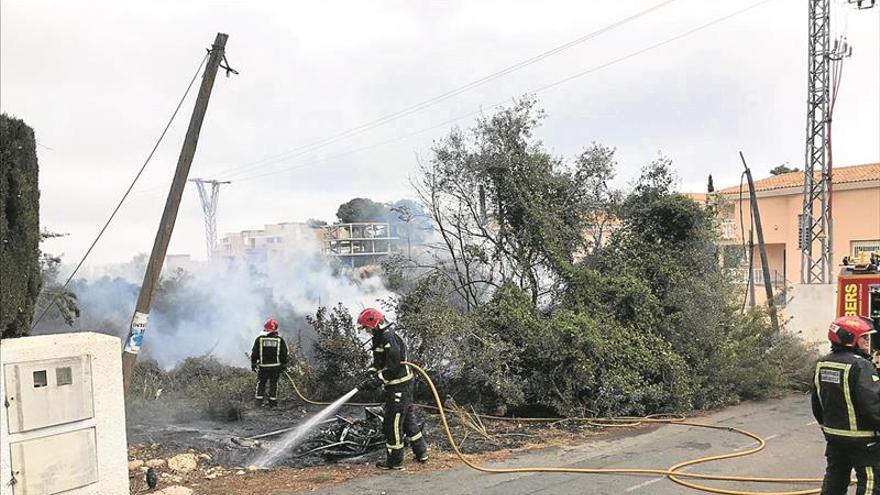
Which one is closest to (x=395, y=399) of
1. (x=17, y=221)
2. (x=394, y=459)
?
(x=394, y=459)

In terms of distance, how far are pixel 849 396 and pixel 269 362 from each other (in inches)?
365

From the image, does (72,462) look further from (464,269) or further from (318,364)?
(464,269)

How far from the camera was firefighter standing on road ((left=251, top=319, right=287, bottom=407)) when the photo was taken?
37.8ft

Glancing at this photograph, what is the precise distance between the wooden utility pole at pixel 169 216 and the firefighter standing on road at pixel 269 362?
3.64 meters

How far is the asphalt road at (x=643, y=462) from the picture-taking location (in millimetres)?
6422

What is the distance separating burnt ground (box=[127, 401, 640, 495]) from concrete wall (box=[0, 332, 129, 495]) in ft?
4.37

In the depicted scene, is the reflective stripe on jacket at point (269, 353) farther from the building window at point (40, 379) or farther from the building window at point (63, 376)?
the building window at point (40, 379)

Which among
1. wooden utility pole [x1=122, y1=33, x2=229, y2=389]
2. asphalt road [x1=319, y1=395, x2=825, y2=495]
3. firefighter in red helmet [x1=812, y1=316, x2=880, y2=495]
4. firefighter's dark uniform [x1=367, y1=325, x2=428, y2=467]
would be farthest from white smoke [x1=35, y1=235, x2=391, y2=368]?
firefighter in red helmet [x1=812, y1=316, x2=880, y2=495]

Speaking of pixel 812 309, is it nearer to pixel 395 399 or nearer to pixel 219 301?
pixel 395 399

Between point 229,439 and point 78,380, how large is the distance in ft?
12.9

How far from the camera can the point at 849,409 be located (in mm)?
4598

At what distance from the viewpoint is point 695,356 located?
11.0 metres

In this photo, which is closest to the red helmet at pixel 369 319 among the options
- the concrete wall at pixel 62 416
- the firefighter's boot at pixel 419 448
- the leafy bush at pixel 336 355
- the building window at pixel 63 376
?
the firefighter's boot at pixel 419 448

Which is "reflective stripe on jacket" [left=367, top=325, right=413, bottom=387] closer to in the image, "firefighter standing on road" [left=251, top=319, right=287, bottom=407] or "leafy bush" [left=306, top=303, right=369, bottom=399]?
"leafy bush" [left=306, top=303, right=369, bottom=399]
